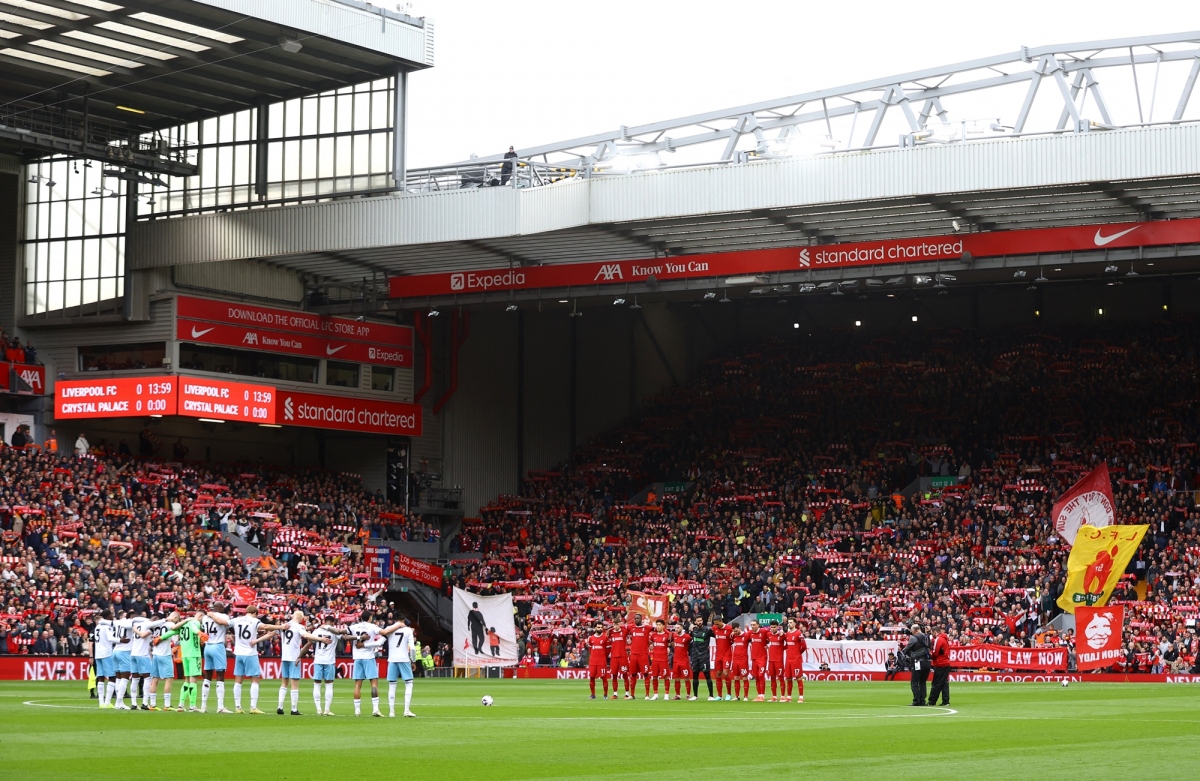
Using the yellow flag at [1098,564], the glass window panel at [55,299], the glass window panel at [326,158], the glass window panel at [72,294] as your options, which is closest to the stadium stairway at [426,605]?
the glass window panel at [326,158]

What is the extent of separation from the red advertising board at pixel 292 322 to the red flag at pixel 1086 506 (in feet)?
76.5

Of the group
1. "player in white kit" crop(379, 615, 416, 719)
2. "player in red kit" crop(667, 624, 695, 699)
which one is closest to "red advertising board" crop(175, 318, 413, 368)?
"player in red kit" crop(667, 624, 695, 699)

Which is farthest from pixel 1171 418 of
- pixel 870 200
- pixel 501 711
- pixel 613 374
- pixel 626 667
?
pixel 501 711

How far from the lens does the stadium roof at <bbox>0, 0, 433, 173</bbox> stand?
44.1 meters

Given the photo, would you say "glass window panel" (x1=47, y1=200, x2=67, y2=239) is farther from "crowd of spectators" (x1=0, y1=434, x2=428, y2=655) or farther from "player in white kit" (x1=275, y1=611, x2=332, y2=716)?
"player in white kit" (x1=275, y1=611, x2=332, y2=716)

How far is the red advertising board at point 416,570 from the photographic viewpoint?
54.2m

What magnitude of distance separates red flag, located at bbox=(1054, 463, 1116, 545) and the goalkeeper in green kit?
27803 millimetres

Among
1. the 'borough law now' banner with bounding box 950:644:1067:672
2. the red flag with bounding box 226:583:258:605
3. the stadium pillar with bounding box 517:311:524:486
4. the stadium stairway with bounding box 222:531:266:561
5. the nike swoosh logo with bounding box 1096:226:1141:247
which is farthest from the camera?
the stadium pillar with bounding box 517:311:524:486

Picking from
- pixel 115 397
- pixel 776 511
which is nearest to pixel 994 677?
pixel 776 511

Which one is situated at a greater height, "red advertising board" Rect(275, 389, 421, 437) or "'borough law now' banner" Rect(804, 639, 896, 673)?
"red advertising board" Rect(275, 389, 421, 437)

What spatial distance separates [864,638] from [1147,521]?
9.16m

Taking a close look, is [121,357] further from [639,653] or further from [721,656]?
[721,656]

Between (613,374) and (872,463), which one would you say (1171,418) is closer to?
(872,463)

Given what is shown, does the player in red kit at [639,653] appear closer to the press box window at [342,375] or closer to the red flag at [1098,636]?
the red flag at [1098,636]
